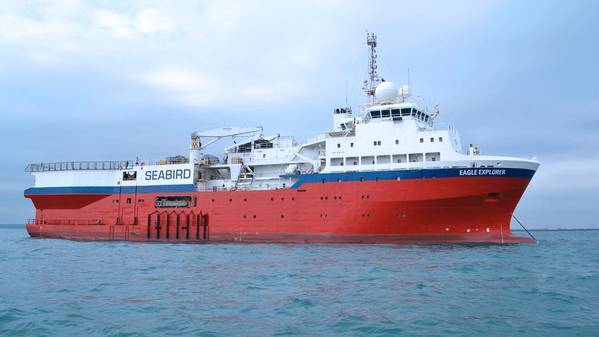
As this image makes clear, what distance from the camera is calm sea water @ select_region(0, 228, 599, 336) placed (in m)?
7.98

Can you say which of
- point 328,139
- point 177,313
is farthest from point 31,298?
point 328,139

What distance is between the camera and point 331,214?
24.2 meters

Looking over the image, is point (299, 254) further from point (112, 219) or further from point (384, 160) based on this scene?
point (112, 219)

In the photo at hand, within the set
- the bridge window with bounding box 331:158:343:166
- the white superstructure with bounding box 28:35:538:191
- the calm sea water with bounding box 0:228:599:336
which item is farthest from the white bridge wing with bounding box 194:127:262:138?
the calm sea water with bounding box 0:228:599:336

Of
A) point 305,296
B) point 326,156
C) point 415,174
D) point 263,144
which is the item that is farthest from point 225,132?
point 305,296

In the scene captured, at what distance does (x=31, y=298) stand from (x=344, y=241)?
15714 mm

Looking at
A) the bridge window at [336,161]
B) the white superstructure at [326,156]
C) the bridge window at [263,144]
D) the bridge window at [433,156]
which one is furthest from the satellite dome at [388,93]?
the bridge window at [263,144]

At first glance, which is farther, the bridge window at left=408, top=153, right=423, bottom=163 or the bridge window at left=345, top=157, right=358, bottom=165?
the bridge window at left=345, top=157, right=358, bottom=165

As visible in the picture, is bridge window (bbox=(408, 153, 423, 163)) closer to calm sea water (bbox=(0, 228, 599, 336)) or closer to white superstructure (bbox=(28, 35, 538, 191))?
white superstructure (bbox=(28, 35, 538, 191))

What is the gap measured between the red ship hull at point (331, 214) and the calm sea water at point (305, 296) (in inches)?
195

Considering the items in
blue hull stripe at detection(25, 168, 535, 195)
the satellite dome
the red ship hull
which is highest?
the satellite dome

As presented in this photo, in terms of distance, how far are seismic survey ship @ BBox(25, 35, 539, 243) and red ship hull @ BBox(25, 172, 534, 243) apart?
5cm

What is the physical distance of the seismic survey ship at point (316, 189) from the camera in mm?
22484

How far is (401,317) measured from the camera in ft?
28.0
